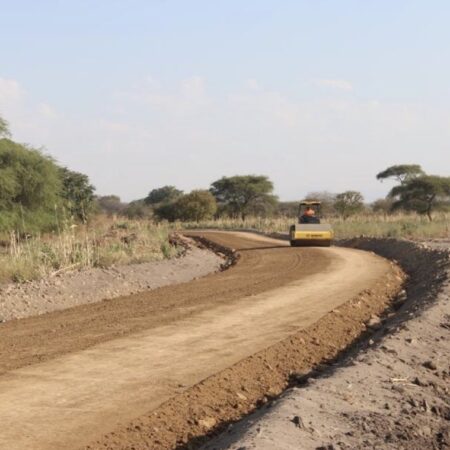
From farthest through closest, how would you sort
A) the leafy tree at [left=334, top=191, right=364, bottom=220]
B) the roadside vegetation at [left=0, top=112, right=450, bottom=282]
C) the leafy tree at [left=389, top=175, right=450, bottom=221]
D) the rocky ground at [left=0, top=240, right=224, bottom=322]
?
1. the leafy tree at [left=334, top=191, right=364, bottom=220]
2. the leafy tree at [left=389, top=175, right=450, bottom=221]
3. the roadside vegetation at [left=0, top=112, right=450, bottom=282]
4. the rocky ground at [left=0, top=240, right=224, bottom=322]

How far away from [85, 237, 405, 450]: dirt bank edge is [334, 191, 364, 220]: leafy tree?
7164 cm

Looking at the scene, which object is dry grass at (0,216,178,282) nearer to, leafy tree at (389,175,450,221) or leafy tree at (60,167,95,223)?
leafy tree at (60,167,95,223)

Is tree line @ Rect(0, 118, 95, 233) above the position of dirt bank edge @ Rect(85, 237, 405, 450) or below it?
above

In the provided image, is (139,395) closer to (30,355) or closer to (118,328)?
(30,355)

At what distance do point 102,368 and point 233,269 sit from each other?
15.1 metres

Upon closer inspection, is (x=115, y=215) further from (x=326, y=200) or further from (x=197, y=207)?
(x=326, y=200)

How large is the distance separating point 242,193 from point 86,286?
7391 centimetres

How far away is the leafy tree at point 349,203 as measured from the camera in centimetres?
8469

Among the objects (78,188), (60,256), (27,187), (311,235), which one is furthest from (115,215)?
(60,256)

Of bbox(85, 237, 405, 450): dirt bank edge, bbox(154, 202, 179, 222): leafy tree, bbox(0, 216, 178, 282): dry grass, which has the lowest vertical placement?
bbox(85, 237, 405, 450): dirt bank edge

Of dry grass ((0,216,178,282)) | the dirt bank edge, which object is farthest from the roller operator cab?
the dirt bank edge

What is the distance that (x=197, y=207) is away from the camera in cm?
8506

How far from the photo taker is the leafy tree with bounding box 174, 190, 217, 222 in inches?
3359

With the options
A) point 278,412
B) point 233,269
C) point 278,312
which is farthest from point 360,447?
point 233,269
